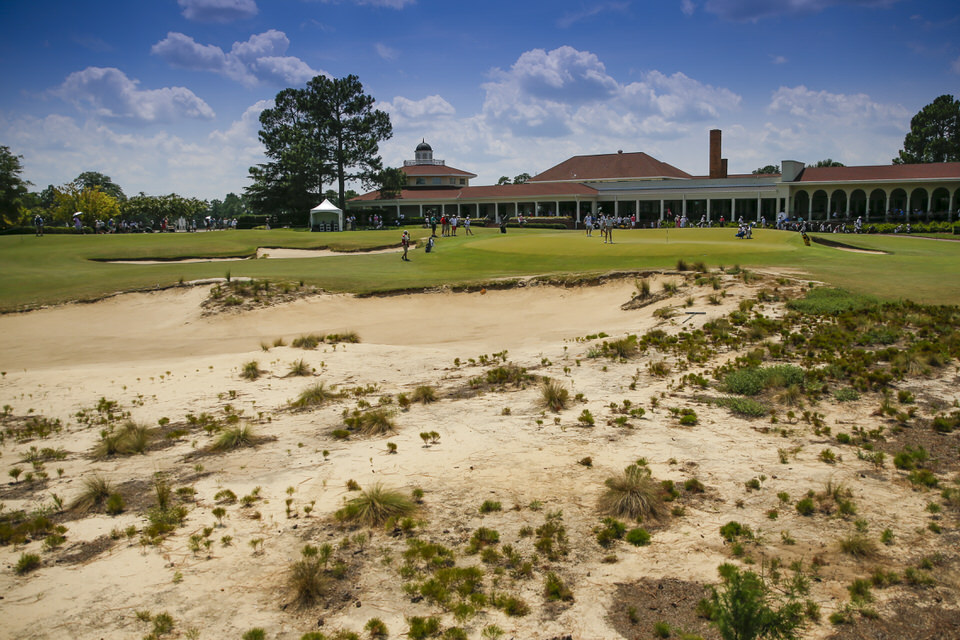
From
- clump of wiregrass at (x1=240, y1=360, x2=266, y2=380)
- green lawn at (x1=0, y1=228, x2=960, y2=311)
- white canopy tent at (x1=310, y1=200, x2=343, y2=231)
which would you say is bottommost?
clump of wiregrass at (x1=240, y1=360, x2=266, y2=380)

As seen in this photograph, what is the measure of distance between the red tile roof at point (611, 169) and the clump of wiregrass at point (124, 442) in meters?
73.5

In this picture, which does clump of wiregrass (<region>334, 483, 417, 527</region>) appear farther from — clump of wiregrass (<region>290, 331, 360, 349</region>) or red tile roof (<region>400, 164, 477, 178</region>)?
red tile roof (<region>400, 164, 477, 178</region>)

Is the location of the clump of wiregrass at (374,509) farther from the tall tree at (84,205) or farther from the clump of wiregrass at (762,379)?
the tall tree at (84,205)

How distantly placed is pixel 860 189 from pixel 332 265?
187 feet

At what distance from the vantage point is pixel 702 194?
69.5m

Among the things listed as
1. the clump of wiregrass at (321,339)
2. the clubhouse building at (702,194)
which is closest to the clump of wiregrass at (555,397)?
the clump of wiregrass at (321,339)

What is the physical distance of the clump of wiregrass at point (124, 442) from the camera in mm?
10797

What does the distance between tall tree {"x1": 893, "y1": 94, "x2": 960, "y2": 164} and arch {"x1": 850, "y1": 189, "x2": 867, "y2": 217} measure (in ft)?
120

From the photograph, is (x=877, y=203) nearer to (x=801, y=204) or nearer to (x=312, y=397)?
(x=801, y=204)

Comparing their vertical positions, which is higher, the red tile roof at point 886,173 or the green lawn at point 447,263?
the red tile roof at point 886,173

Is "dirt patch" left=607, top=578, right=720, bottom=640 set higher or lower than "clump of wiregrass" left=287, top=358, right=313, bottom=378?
lower

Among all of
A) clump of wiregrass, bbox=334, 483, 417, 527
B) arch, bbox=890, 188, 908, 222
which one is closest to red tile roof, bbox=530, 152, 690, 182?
arch, bbox=890, 188, 908, 222

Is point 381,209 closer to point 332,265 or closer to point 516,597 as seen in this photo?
point 332,265

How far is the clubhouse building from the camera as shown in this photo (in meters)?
66.4
